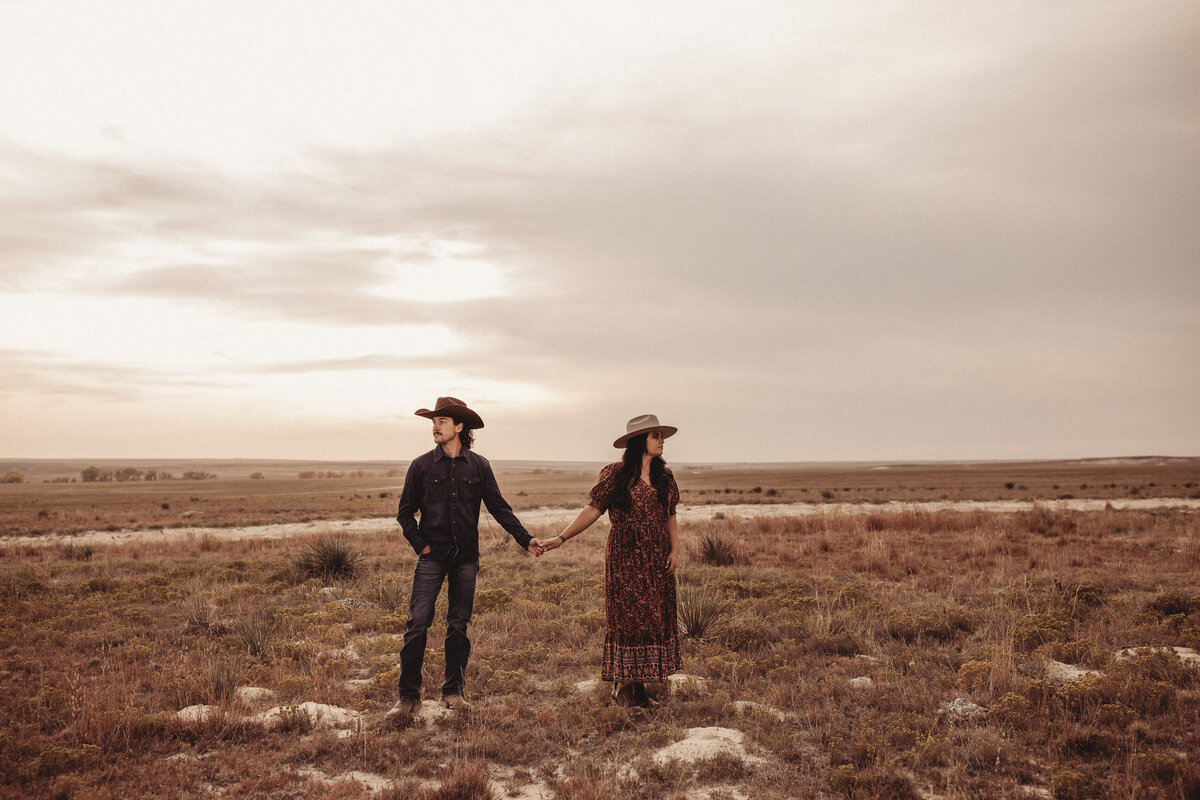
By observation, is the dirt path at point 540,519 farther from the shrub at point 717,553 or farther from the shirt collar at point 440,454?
the shirt collar at point 440,454

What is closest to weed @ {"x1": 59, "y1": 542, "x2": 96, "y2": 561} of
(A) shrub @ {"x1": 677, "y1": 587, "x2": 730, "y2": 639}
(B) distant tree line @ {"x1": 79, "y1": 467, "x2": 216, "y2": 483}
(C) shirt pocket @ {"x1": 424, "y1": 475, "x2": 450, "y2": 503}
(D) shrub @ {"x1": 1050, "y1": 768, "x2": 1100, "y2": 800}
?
(C) shirt pocket @ {"x1": 424, "y1": 475, "x2": 450, "y2": 503}

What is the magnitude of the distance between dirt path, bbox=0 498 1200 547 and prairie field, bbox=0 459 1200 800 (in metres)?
11.2

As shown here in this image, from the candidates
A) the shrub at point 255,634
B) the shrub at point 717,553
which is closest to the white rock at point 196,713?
the shrub at point 255,634

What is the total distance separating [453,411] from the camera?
6.42 meters

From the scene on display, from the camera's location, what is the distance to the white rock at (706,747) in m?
5.25

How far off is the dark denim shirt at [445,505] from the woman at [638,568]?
0.73 metres

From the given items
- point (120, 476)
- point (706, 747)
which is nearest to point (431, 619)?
point (706, 747)

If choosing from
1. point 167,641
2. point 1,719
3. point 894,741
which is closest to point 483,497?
point 894,741

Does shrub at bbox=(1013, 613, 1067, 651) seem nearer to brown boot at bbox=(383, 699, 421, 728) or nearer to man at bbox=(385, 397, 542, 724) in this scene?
man at bbox=(385, 397, 542, 724)

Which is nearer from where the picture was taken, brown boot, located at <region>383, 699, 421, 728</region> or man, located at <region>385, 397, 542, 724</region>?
brown boot, located at <region>383, 699, 421, 728</region>

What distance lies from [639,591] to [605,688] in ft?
3.95

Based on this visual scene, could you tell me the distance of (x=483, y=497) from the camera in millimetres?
6668

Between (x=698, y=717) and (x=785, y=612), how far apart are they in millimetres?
3491

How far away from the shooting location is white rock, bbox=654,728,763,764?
5254 mm
